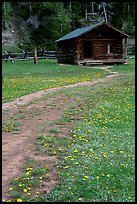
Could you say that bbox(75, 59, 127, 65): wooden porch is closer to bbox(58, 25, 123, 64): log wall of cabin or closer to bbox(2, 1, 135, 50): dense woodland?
bbox(58, 25, 123, 64): log wall of cabin

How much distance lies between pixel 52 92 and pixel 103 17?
48822mm

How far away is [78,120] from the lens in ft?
32.1

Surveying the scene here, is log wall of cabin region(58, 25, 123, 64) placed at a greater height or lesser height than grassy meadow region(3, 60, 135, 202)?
greater

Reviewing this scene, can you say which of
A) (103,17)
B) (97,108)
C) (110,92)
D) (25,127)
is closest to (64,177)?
(25,127)

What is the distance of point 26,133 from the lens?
8422 mm

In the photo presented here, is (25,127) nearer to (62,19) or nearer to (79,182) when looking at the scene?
(79,182)

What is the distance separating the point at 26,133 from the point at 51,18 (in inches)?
1913

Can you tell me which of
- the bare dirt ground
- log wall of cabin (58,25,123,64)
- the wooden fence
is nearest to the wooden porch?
log wall of cabin (58,25,123,64)

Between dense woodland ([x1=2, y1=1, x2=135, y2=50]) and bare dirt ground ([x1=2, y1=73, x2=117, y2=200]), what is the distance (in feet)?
133

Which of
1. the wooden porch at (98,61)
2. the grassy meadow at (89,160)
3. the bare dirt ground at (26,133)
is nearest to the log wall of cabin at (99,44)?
the wooden porch at (98,61)

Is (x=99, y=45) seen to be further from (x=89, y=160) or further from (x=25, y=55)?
(x=89, y=160)

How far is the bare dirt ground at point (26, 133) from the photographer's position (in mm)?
5805

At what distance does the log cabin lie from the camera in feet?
114

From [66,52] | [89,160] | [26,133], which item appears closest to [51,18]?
[66,52]
